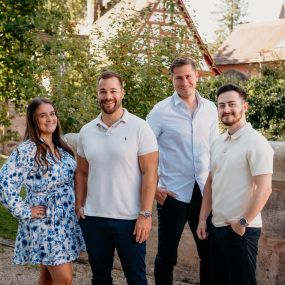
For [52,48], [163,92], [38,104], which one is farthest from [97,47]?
[38,104]

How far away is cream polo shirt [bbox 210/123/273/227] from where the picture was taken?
3184 millimetres

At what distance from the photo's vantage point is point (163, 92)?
6070 millimetres

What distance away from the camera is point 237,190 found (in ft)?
10.8

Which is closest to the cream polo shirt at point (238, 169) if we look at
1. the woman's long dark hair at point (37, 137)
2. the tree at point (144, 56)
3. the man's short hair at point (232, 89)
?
the man's short hair at point (232, 89)

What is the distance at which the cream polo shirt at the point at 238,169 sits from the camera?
3.18 meters

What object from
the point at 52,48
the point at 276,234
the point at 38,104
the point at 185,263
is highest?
the point at 52,48

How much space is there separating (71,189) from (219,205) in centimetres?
100

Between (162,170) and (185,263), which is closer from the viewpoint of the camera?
(162,170)

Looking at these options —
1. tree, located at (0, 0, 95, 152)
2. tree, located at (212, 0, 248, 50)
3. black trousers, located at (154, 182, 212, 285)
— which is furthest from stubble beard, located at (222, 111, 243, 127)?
tree, located at (212, 0, 248, 50)

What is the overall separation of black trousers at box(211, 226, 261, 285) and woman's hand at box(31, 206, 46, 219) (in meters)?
1.10

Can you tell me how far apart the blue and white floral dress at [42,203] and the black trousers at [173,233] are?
0.67 metres

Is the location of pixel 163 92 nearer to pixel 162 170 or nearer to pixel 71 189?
pixel 162 170

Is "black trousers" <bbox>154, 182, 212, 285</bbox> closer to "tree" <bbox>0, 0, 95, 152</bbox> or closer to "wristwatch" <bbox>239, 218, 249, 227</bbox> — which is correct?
"wristwatch" <bbox>239, 218, 249, 227</bbox>

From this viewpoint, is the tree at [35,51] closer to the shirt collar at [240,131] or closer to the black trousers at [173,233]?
the black trousers at [173,233]
